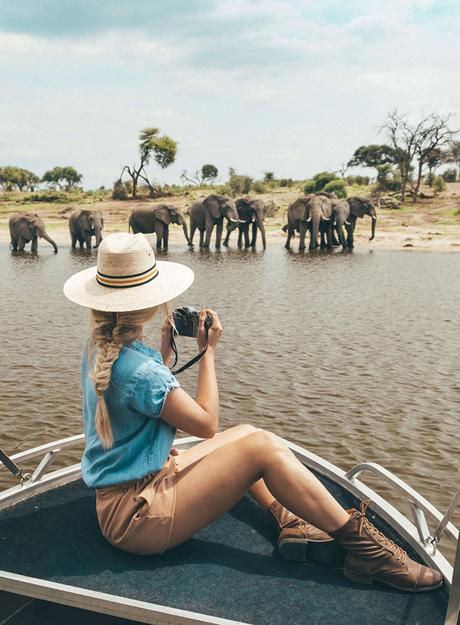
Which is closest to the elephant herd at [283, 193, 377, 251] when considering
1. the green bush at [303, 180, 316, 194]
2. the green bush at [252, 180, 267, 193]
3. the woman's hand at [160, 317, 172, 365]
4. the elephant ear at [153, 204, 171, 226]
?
the elephant ear at [153, 204, 171, 226]

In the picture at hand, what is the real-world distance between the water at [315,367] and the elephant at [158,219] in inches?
516

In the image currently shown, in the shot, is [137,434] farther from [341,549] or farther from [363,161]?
[363,161]

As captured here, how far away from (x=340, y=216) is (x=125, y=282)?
26.0 meters

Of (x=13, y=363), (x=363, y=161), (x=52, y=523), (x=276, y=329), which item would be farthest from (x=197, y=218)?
(x=363, y=161)

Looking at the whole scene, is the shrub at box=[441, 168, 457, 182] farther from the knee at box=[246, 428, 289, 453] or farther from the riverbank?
the knee at box=[246, 428, 289, 453]

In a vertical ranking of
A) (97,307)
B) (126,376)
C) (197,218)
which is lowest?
(197,218)

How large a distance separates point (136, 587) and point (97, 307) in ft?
3.76

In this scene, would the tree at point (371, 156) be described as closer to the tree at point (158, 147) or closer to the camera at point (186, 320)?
the tree at point (158, 147)

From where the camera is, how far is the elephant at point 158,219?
28375mm

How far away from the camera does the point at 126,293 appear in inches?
106

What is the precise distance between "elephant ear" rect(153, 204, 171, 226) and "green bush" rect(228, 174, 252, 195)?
1017 inches

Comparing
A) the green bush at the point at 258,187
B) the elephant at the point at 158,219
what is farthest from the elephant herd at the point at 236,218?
the green bush at the point at 258,187

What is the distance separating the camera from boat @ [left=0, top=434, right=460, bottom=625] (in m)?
2.48

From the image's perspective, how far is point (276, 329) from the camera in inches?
389
